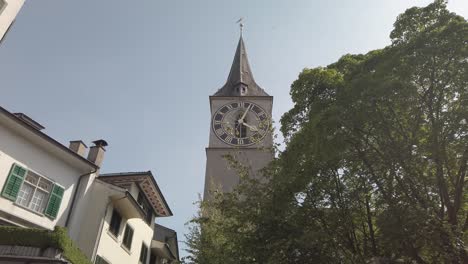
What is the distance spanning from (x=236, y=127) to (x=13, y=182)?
24184 mm

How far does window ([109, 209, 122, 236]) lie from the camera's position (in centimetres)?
1803

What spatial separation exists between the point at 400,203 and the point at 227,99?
28623mm

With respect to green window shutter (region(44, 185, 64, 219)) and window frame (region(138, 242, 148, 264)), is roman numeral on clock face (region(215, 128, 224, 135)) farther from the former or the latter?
green window shutter (region(44, 185, 64, 219))

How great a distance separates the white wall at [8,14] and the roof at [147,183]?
8.54m

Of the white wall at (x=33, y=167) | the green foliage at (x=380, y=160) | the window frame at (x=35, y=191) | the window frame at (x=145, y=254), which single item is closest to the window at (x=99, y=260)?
the white wall at (x=33, y=167)

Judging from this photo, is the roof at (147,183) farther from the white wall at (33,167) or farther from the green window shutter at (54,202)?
Answer: the green window shutter at (54,202)

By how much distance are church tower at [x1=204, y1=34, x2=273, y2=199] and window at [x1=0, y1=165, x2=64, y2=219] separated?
579 inches

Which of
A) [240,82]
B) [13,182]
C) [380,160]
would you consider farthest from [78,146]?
[240,82]

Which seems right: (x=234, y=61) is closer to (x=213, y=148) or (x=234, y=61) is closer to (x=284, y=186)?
(x=213, y=148)

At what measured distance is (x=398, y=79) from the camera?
10.5 meters

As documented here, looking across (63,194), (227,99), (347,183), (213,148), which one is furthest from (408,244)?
(227,99)

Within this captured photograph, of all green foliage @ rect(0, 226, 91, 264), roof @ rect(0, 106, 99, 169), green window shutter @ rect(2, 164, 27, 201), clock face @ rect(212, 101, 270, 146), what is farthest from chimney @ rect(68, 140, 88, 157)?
clock face @ rect(212, 101, 270, 146)

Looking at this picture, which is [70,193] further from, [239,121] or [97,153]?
[239,121]

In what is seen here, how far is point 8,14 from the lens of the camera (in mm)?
13547
